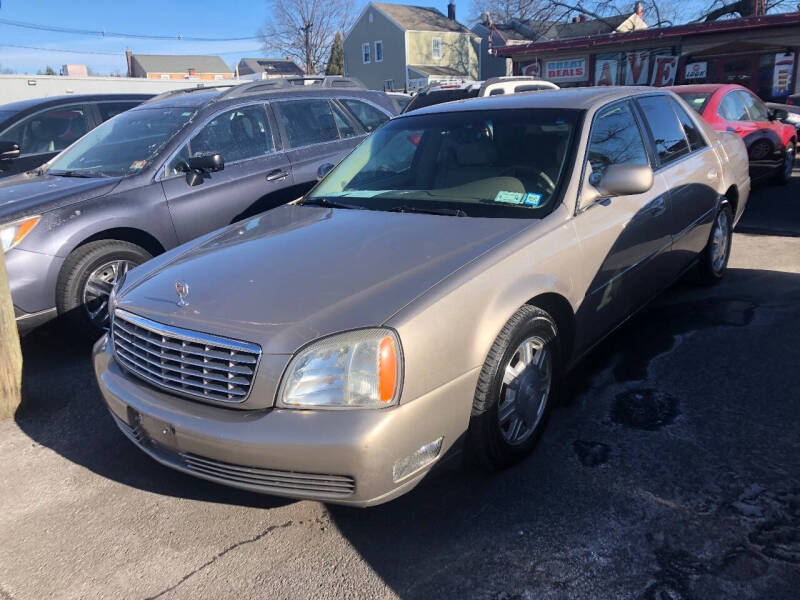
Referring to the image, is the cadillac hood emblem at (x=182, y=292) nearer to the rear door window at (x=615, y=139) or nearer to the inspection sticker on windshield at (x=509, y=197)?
the inspection sticker on windshield at (x=509, y=197)

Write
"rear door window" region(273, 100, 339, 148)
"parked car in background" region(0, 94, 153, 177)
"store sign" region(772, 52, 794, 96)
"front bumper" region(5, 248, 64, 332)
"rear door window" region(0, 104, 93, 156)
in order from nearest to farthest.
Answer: "front bumper" region(5, 248, 64, 332) < "rear door window" region(273, 100, 339, 148) < "parked car in background" region(0, 94, 153, 177) < "rear door window" region(0, 104, 93, 156) < "store sign" region(772, 52, 794, 96)

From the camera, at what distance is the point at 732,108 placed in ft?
30.0

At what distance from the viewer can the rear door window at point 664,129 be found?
4430mm

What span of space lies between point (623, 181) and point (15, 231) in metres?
3.87

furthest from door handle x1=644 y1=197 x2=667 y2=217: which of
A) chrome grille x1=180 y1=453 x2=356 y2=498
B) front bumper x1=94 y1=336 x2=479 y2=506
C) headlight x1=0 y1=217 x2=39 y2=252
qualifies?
headlight x1=0 y1=217 x2=39 y2=252

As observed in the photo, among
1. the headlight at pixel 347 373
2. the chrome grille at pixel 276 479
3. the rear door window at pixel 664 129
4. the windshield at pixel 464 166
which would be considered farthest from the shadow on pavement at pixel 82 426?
the rear door window at pixel 664 129

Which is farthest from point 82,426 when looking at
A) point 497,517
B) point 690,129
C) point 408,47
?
point 408,47

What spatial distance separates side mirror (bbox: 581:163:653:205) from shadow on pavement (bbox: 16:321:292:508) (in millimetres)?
2247

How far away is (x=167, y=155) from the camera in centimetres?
536

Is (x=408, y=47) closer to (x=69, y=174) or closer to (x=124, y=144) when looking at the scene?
(x=124, y=144)

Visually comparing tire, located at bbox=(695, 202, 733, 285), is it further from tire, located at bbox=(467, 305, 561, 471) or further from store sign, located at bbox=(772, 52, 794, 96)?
store sign, located at bbox=(772, 52, 794, 96)

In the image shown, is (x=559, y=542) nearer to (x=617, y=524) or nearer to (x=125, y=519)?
(x=617, y=524)

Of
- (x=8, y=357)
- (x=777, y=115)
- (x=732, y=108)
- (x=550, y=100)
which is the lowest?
(x=8, y=357)

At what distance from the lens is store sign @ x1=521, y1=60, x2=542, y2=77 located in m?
21.0
